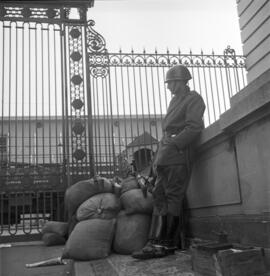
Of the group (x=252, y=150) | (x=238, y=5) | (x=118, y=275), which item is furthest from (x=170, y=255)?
(x=238, y=5)

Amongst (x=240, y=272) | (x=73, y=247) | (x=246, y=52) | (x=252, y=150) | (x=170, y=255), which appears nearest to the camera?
(x=240, y=272)

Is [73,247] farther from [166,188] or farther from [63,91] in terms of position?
[63,91]

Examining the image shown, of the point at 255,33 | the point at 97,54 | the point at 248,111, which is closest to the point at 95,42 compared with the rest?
the point at 97,54

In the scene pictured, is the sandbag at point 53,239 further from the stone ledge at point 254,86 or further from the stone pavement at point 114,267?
the stone ledge at point 254,86

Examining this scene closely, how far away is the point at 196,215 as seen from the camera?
4.18m

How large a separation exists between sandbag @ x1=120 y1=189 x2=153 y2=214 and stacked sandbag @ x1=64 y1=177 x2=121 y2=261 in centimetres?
18

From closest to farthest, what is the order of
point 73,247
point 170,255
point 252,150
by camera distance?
point 252,150 → point 170,255 → point 73,247

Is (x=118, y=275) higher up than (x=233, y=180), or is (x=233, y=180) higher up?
(x=233, y=180)

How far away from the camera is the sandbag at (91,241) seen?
397 cm

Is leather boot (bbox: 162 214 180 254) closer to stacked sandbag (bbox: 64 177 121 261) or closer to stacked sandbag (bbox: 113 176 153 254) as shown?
stacked sandbag (bbox: 113 176 153 254)

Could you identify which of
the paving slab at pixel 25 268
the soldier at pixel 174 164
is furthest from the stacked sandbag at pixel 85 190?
the soldier at pixel 174 164

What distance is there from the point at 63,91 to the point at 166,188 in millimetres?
4827

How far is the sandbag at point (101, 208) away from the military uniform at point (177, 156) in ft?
2.28

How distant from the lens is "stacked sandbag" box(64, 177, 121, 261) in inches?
157
